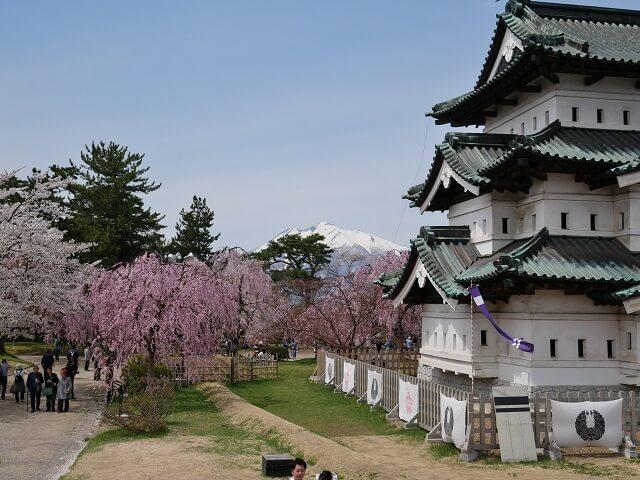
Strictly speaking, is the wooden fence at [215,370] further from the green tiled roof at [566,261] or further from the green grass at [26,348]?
the green grass at [26,348]

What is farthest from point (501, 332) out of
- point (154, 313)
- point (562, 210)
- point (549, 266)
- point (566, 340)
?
point (154, 313)

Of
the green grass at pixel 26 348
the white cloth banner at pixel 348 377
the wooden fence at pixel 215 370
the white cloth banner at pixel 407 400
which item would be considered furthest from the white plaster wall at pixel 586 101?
the green grass at pixel 26 348

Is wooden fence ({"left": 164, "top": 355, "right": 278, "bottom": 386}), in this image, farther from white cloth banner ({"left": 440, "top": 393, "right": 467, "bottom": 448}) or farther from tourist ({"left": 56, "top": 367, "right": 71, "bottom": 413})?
white cloth banner ({"left": 440, "top": 393, "right": 467, "bottom": 448})

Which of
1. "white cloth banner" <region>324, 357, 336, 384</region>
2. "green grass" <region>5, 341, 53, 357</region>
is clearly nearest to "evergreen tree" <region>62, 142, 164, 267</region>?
"green grass" <region>5, 341, 53, 357</region>

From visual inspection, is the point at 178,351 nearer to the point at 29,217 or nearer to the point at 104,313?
the point at 104,313

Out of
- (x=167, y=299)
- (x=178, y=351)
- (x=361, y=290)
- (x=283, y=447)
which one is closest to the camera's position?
(x=283, y=447)

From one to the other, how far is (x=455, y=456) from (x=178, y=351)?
57.1 feet

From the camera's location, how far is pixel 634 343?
18578mm

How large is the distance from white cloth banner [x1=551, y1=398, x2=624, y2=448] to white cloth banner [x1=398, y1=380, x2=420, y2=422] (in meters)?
4.43

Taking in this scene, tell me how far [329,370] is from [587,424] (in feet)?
55.2

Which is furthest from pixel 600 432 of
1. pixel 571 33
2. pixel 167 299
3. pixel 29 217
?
pixel 29 217

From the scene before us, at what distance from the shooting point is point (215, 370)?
109 ft

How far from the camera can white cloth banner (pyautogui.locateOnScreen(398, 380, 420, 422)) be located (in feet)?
62.8

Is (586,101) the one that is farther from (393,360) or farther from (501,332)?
(393,360)
